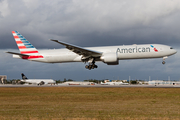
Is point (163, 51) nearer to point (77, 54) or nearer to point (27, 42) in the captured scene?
point (77, 54)

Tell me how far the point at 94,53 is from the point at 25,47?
16.9 metres

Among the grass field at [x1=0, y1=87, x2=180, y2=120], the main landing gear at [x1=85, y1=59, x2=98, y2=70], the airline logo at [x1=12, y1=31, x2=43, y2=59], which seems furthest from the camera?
the airline logo at [x1=12, y1=31, x2=43, y2=59]

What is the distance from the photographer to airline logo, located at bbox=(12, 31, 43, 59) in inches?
1818

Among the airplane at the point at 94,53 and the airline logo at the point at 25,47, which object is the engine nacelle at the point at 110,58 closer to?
the airplane at the point at 94,53

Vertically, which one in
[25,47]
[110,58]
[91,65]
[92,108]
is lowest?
[92,108]

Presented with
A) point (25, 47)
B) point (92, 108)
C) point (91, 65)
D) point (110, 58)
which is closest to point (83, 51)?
point (91, 65)

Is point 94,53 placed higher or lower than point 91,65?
higher

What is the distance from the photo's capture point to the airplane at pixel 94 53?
39094 mm

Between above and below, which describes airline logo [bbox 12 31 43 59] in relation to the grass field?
above

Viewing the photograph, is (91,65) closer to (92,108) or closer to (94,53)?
(94,53)

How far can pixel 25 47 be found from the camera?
1889 inches

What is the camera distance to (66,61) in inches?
1750

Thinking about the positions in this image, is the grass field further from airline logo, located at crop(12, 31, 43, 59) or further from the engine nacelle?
airline logo, located at crop(12, 31, 43, 59)

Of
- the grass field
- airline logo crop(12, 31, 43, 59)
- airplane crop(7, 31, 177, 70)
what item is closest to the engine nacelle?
airplane crop(7, 31, 177, 70)
